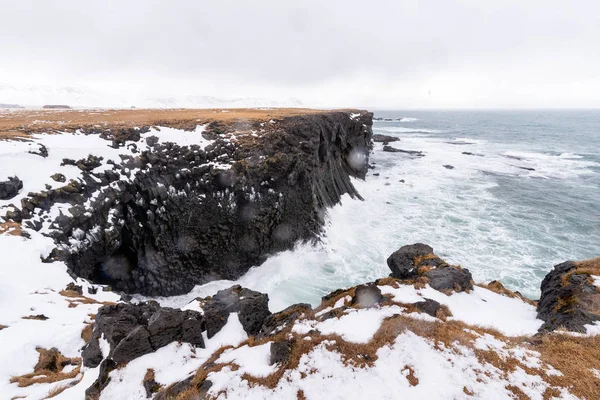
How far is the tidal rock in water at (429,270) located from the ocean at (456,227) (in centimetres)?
823

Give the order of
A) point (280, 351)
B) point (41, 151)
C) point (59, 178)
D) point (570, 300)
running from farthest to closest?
1. point (41, 151)
2. point (59, 178)
3. point (570, 300)
4. point (280, 351)

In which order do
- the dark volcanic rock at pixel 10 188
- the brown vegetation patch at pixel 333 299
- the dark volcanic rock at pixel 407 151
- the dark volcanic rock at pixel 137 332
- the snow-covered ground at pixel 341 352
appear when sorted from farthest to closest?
1. the dark volcanic rock at pixel 407 151
2. the dark volcanic rock at pixel 10 188
3. the brown vegetation patch at pixel 333 299
4. the dark volcanic rock at pixel 137 332
5. the snow-covered ground at pixel 341 352

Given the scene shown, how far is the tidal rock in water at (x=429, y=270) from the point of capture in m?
13.0

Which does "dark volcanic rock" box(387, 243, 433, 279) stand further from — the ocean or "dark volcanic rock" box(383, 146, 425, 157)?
"dark volcanic rock" box(383, 146, 425, 157)

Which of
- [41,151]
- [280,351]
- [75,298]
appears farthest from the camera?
[41,151]

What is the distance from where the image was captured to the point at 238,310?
11625 mm

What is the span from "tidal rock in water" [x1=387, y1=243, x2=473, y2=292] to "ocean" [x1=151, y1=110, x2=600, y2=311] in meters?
8.23

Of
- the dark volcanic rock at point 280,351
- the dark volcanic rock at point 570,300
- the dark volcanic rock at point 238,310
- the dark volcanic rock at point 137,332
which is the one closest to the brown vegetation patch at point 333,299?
the dark volcanic rock at point 238,310

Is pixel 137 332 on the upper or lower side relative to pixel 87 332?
upper

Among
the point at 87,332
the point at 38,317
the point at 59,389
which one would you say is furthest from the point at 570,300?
the point at 38,317

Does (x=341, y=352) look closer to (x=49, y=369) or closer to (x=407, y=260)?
(x=407, y=260)

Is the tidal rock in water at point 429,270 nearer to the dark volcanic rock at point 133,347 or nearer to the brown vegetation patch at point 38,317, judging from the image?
the dark volcanic rock at point 133,347

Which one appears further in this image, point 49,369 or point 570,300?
point 570,300

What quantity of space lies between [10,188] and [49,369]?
45.0 ft
